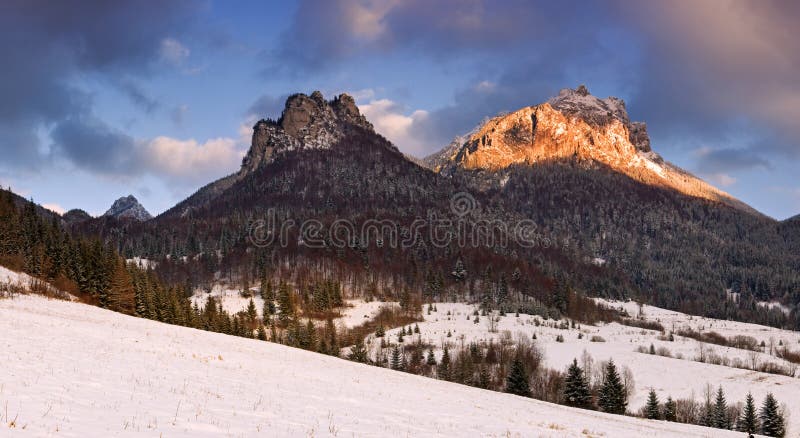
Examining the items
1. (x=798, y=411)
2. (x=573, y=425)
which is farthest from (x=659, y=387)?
(x=573, y=425)

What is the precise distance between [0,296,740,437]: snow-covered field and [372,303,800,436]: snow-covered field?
74358 mm

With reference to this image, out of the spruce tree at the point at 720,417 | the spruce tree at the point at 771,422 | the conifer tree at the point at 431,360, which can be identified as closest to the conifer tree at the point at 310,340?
the conifer tree at the point at 431,360

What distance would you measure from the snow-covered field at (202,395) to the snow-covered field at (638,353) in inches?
2927

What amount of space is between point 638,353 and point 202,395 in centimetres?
12944

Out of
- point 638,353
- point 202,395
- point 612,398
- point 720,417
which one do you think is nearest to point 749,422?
point 720,417

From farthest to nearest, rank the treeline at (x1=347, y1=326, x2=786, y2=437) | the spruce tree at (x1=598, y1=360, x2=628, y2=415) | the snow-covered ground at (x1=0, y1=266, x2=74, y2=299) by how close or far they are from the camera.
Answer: the spruce tree at (x1=598, y1=360, x2=628, y2=415), the treeline at (x1=347, y1=326, x2=786, y2=437), the snow-covered ground at (x1=0, y1=266, x2=74, y2=299)

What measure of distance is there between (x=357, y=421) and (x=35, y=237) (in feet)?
394

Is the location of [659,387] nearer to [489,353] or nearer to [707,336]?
[489,353]

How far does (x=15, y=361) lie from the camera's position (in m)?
23.6

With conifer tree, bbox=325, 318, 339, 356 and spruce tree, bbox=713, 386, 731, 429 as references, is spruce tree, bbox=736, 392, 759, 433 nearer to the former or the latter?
spruce tree, bbox=713, 386, 731, 429

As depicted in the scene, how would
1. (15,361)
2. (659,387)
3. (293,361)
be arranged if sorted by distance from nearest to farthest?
(15,361)
(293,361)
(659,387)

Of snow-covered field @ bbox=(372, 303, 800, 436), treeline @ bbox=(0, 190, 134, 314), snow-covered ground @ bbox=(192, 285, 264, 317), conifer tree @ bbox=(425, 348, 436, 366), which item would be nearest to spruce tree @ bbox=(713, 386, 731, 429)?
snow-covered field @ bbox=(372, 303, 800, 436)

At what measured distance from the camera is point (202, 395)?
75.2ft

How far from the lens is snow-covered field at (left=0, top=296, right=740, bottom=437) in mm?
16688
